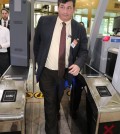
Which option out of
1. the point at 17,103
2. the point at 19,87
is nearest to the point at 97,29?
the point at 19,87

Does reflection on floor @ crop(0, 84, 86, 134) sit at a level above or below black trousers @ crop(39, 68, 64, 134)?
below

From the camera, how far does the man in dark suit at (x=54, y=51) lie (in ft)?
5.69

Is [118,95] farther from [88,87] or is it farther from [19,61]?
[19,61]

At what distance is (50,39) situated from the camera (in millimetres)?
1746

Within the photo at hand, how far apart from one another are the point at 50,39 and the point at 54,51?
4.6 inches

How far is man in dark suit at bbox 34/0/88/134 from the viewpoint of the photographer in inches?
68.2

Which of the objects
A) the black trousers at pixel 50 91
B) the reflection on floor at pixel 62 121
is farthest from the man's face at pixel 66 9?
the reflection on floor at pixel 62 121

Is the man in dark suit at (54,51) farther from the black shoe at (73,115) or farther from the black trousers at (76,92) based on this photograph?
the black shoe at (73,115)

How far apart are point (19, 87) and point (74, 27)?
0.76 meters

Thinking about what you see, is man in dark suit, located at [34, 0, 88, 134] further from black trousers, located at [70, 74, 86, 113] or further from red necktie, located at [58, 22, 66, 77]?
black trousers, located at [70, 74, 86, 113]

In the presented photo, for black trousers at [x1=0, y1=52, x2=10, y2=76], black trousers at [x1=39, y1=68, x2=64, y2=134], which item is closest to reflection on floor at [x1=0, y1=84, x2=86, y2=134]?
black trousers at [x1=39, y1=68, x2=64, y2=134]

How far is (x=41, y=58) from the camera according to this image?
5.88 ft

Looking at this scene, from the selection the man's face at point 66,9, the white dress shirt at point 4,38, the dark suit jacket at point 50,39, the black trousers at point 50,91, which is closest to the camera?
the man's face at point 66,9

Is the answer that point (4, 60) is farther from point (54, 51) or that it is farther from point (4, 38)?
point (54, 51)
